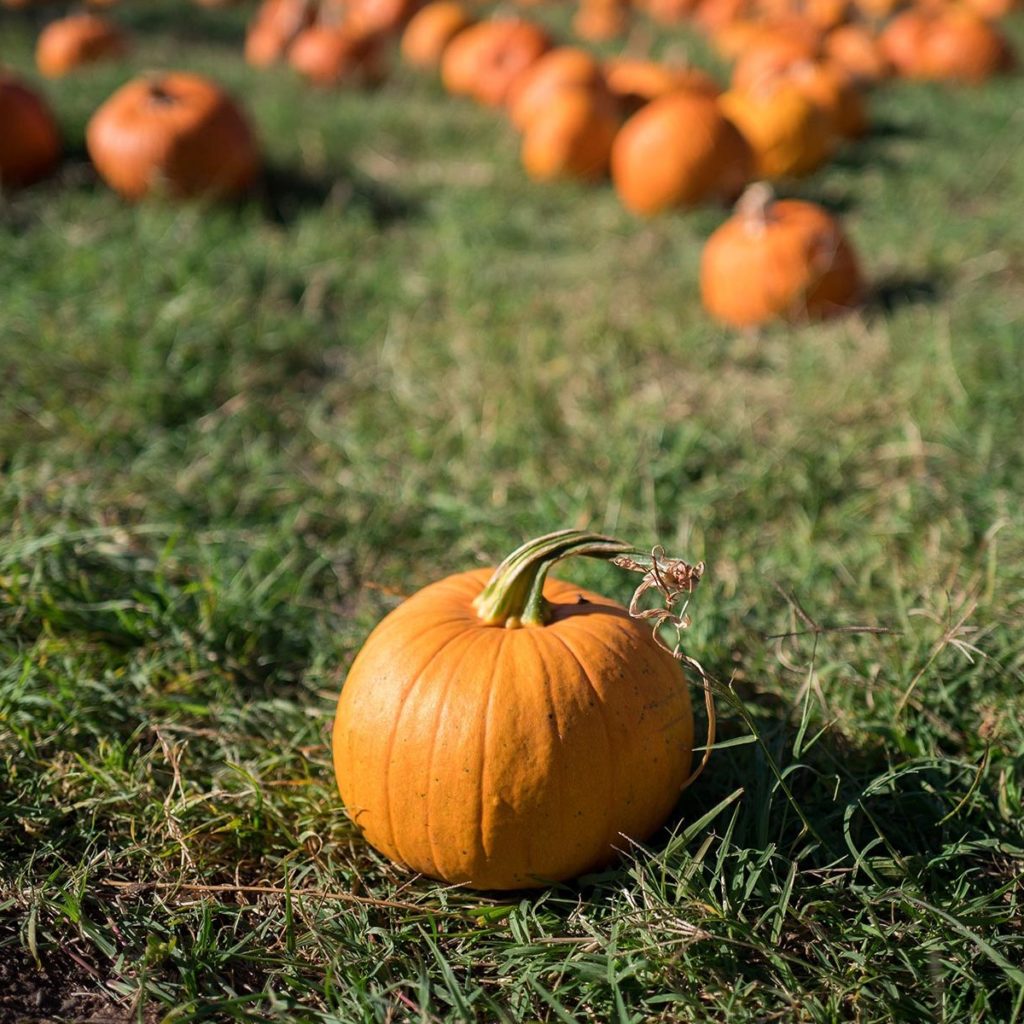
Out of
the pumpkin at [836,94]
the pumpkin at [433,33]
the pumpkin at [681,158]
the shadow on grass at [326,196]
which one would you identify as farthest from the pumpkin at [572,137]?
the pumpkin at [433,33]

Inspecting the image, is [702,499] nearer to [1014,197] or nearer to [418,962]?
[418,962]

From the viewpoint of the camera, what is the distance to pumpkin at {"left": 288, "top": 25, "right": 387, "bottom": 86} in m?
8.48

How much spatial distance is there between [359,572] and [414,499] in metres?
0.35

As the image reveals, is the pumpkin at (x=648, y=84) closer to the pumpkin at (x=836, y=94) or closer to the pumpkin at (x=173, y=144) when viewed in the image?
the pumpkin at (x=836, y=94)

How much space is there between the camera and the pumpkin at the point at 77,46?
868cm

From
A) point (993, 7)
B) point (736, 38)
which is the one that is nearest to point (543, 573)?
point (736, 38)

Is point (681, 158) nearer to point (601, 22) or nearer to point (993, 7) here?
point (601, 22)

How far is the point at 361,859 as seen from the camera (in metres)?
2.20

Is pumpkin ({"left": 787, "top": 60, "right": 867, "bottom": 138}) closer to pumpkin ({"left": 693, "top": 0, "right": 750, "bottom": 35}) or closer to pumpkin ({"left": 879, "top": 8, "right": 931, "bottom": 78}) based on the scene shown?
pumpkin ({"left": 879, "top": 8, "right": 931, "bottom": 78})

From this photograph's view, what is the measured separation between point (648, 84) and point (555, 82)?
60 centimetres

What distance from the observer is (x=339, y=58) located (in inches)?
334

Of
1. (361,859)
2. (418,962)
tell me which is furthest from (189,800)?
(418,962)

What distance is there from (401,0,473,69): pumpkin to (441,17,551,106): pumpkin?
0.85 m

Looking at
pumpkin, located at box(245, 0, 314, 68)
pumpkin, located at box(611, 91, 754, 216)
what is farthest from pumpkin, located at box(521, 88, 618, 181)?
pumpkin, located at box(245, 0, 314, 68)
